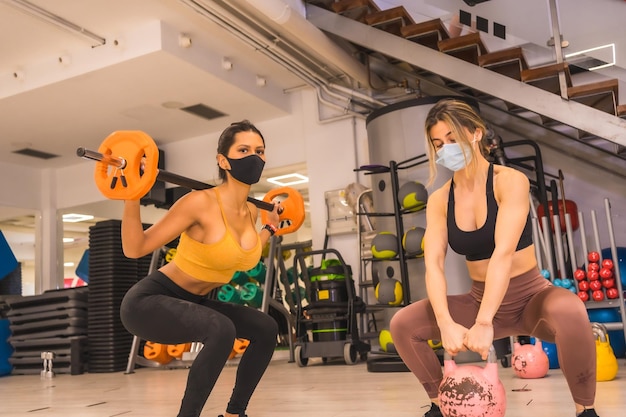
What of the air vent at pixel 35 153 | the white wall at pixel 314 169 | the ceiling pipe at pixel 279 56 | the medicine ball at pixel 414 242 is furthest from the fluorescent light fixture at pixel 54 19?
the medicine ball at pixel 414 242

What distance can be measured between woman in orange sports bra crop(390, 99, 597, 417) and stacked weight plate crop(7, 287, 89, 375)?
5.51m

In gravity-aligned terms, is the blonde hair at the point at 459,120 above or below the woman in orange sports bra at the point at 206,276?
above

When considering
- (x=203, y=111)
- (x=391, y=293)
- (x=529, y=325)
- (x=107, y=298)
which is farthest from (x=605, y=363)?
(x=203, y=111)

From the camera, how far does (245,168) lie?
2705 millimetres

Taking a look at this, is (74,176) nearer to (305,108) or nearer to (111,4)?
(305,108)

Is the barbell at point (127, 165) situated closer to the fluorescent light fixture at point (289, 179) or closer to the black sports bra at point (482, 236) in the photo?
the black sports bra at point (482, 236)

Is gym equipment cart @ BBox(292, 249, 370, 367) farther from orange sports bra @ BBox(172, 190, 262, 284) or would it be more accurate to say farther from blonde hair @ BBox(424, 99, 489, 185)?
blonde hair @ BBox(424, 99, 489, 185)

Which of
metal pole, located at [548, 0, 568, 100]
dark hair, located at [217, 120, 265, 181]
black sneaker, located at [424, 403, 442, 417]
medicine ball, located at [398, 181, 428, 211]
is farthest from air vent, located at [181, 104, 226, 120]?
black sneaker, located at [424, 403, 442, 417]

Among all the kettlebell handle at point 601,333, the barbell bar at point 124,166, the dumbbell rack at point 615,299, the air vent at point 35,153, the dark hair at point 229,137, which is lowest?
the kettlebell handle at point 601,333

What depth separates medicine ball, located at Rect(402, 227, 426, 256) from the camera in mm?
4930

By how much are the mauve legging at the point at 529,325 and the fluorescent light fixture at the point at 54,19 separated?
13.9ft

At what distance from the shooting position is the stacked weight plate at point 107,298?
669cm

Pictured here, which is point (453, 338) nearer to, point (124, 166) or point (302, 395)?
point (124, 166)

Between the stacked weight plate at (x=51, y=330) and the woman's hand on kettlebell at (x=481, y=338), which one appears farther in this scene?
the stacked weight plate at (x=51, y=330)
